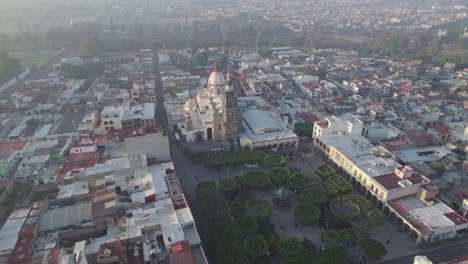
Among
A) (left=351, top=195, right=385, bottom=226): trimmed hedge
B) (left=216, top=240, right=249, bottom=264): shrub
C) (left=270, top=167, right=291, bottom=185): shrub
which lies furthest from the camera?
(left=270, top=167, right=291, bottom=185): shrub

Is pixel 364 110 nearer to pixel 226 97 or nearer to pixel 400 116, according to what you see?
pixel 400 116

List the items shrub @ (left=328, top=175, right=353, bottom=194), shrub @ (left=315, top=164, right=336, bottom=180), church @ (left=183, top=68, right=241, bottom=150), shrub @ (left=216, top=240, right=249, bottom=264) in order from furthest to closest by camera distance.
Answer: church @ (left=183, top=68, right=241, bottom=150) → shrub @ (left=315, top=164, right=336, bottom=180) → shrub @ (left=328, top=175, right=353, bottom=194) → shrub @ (left=216, top=240, right=249, bottom=264)

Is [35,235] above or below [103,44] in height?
below

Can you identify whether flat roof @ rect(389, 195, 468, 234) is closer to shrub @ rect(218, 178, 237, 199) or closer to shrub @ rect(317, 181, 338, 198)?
shrub @ rect(317, 181, 338, 198)

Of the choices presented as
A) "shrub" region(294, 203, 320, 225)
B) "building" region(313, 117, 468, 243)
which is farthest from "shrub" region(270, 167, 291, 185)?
"building" region(313, 117, 468, 243)

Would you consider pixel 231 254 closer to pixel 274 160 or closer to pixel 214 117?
pixel 274 160

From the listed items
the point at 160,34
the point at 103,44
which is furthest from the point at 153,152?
the point at 160,34
